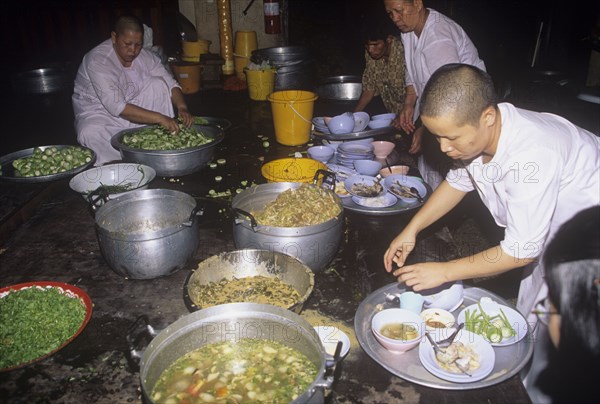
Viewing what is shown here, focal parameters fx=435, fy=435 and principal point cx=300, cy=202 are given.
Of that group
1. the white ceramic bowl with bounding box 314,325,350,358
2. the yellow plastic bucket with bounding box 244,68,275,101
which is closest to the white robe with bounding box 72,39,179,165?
the yellow plastic bucket with bounding box 244,68,275,101

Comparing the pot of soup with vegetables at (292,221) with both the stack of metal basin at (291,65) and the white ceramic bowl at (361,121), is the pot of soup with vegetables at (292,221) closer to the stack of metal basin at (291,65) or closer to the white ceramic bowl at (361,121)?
the white ceramic bowl at (361,121)

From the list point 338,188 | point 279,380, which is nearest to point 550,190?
point 279,380

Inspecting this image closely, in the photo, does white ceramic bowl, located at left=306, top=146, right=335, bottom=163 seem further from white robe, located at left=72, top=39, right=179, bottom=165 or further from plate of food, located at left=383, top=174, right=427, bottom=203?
white robe, located at left=72, top=39, right=179, bottom=165

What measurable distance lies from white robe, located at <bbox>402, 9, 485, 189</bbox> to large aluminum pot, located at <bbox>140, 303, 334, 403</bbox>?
10.5 ft

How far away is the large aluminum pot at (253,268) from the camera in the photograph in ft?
7.92

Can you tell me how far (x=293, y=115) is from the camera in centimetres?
467

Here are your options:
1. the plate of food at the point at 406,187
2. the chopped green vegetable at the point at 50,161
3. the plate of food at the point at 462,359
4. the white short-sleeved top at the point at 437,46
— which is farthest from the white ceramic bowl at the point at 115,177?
the white short-sleeved top at the point at 437,46

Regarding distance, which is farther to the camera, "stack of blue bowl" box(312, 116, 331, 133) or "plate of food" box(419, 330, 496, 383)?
"stack of blue bowl" box(312, 116, 331, 133)

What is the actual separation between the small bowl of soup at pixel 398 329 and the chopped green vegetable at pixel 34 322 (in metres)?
1.55

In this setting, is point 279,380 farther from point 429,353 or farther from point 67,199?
point 67,199

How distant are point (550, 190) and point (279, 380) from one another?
1.47 m

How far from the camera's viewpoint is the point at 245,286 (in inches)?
95.7

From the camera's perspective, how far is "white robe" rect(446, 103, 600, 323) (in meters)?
1.98

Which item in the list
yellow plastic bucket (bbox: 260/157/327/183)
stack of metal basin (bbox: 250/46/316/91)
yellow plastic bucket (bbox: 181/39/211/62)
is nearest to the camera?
yellow plastic bucket (bbox: 260/157/327/183)
